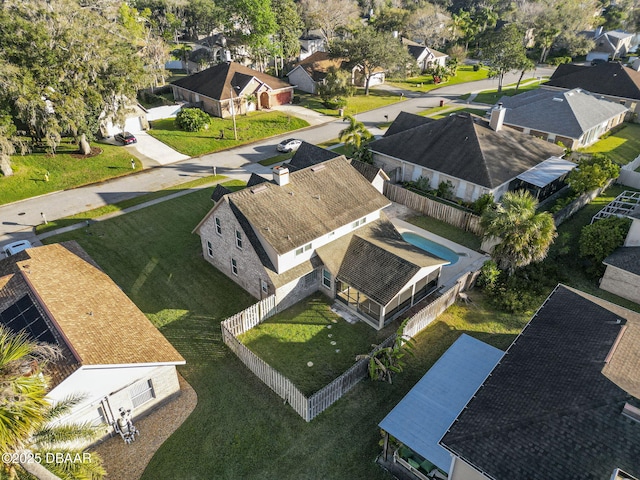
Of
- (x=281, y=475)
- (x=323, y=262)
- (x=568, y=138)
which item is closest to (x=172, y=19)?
(x=568, y=138)

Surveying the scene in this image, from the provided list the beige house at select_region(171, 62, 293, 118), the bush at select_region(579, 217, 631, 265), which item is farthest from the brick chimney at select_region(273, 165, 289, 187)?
the beige house at select_region(171, 62, 293, 118)

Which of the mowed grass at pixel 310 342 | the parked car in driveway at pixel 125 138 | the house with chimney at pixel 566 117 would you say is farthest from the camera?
the parked car in driveway at pixel 125 138

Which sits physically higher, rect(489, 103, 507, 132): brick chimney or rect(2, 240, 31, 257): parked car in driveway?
rect(489, 103, 507, 132): brick chimney

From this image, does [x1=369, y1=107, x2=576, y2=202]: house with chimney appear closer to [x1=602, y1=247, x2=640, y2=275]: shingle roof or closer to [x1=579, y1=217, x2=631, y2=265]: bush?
[x1=579, y1=217, x2=631, y2=265]: bush

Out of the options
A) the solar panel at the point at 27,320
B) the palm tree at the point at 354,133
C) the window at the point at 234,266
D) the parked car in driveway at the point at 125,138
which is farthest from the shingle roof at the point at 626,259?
the parked car in driveway at the point at 125,138

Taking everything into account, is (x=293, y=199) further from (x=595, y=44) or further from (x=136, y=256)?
(x=595, y=44)

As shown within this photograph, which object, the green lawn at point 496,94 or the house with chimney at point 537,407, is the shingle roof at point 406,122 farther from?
the green lawn at point 496,94
